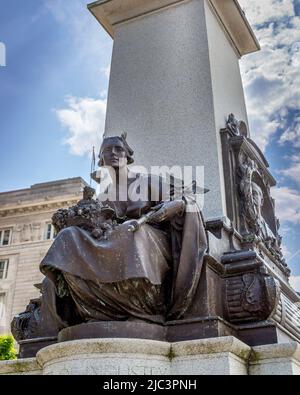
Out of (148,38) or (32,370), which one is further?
(148,38)

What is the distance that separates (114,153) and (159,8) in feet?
11.6

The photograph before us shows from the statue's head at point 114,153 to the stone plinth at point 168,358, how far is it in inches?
84.4

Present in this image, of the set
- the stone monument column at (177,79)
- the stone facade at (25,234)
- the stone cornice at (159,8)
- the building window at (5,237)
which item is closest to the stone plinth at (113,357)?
the stone monument column at (177,79)

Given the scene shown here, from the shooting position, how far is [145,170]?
7129 millimetres

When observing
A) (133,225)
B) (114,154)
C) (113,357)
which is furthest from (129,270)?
(114,154)

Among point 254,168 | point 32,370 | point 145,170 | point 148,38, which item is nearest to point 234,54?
point 148,38

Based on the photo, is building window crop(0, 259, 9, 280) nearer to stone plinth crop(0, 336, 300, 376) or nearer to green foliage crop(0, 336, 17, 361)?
green foliage crop(0, 336, 17, 361)

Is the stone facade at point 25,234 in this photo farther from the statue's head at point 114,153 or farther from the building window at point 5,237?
the statue's head at point 114,153

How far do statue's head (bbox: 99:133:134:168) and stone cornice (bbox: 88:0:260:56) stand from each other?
3.35 m

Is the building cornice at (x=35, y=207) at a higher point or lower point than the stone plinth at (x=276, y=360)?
higher

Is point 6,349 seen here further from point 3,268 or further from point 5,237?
point 5,237

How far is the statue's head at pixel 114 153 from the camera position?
6.13 meters
